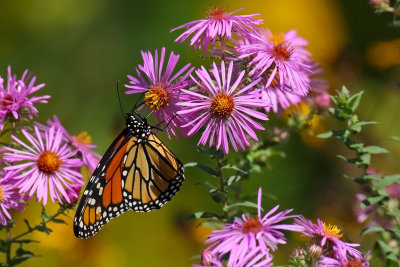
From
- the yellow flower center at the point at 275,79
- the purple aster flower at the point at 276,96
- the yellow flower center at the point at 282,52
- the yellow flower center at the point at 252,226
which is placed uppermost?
the yellow flower center at the point at 282,52

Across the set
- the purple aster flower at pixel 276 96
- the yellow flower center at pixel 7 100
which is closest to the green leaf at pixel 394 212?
the purple aster flower at pixel 276 96

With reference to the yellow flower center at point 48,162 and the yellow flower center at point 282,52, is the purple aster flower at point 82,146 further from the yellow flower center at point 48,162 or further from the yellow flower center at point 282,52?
the yellow flower center at point 282,52

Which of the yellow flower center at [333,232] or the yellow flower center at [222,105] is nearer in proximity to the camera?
the yellow flower center at [333,232]

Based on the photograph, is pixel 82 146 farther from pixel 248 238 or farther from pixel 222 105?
pixel 248 238

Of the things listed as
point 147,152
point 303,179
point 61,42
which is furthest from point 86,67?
point 147,152

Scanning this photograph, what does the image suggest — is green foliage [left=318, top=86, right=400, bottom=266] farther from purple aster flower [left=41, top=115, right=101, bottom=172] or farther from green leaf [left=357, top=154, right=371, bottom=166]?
purple aster flower [left=41, top=115, right=101, bottom=172]

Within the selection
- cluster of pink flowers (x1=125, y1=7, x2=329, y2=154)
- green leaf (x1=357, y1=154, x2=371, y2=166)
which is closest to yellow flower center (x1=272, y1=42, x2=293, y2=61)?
cluster of pink flowers (x1=125, y1=7, x2=329, y2=154)

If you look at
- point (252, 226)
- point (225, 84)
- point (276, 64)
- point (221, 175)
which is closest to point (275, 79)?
point (276, 64)
